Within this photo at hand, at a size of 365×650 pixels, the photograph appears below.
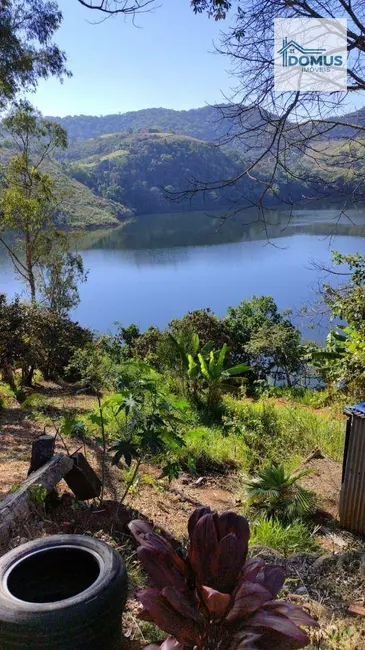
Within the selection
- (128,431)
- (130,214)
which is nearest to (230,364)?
(128,431)

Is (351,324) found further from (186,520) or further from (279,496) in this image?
(186,520)

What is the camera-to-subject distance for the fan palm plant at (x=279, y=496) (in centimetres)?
308

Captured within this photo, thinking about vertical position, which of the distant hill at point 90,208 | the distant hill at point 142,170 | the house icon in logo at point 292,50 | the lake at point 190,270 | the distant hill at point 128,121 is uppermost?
the distant hill at point 128,121

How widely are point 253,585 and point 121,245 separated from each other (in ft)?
A: 167

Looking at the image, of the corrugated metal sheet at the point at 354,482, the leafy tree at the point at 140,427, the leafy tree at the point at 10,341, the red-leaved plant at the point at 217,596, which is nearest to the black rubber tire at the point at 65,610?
the red-leaved plant at the point at 217,596

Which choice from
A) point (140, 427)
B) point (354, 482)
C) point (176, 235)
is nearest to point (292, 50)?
point (140, 427)

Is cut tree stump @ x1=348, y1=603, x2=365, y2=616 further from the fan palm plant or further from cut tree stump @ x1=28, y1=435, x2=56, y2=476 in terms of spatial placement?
cut tree stump @ x1=28, y1=435, x2=56, y2=476

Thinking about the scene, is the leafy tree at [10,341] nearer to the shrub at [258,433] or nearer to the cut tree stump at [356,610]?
the shrub at [258,433]

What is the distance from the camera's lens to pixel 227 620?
1.26m

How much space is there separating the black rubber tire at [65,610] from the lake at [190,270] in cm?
1326

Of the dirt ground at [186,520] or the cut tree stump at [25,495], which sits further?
the cut tree stump at [25,495]

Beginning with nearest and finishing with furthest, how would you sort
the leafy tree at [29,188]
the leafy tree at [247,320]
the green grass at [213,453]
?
the green grass at [213,453] < the leafy tree at [247,320] < the leafy tree at [29,188]

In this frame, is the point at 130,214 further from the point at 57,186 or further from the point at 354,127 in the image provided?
the point at 354,127

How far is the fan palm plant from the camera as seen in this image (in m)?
3.08
